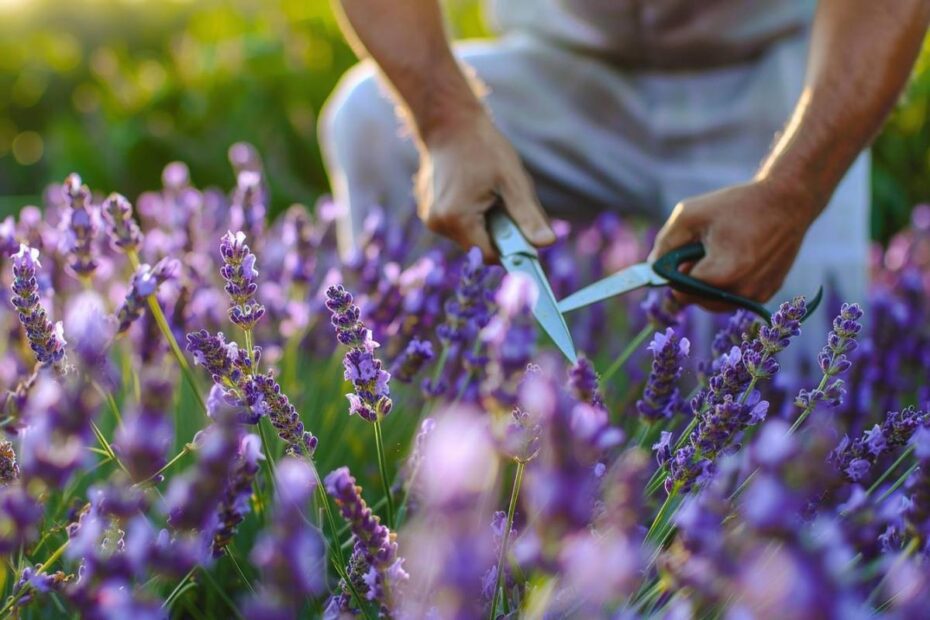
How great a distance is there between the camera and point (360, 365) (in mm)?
1009

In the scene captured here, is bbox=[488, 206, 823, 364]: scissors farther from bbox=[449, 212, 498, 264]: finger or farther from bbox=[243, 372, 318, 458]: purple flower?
bbox=[243, 372, 318, 458]: purple flower

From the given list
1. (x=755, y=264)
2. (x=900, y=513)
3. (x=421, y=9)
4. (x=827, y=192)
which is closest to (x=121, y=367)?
(x=421, y=9)

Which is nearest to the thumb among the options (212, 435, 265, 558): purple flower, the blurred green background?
(212, 435, 265, 558): purple flower

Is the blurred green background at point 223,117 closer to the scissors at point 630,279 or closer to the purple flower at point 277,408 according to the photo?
the scissors at point 630,279

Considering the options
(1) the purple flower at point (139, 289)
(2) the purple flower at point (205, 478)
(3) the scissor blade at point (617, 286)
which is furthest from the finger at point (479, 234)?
(2) the purple flower at point (205, 478)

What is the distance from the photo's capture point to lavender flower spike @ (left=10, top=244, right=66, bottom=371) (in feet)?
3.48

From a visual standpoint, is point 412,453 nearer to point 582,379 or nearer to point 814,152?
point 582,379

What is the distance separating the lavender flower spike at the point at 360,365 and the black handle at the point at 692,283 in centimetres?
55

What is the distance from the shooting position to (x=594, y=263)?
2.48 m

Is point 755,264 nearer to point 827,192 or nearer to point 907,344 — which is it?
point 827,192

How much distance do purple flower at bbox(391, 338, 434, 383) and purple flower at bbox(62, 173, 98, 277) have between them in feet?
1.49

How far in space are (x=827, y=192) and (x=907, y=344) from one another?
61cm

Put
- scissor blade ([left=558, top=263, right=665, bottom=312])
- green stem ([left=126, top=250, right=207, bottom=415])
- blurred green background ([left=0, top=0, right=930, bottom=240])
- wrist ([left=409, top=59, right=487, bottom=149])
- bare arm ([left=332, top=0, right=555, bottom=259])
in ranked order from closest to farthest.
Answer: green stem ([left=126, top=250, right=207, bottom=415])
scissor blade ([left=558, top=263, right=665, bottom=312])
bare arm ([left=332, top=0, right=555, bottom=259])
wrist ([left=409, top=59, right=487, bottom=149])
blurred green background ([left=0, top=0, right=930, bottom=240])

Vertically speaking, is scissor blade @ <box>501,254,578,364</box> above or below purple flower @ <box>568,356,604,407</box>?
below
